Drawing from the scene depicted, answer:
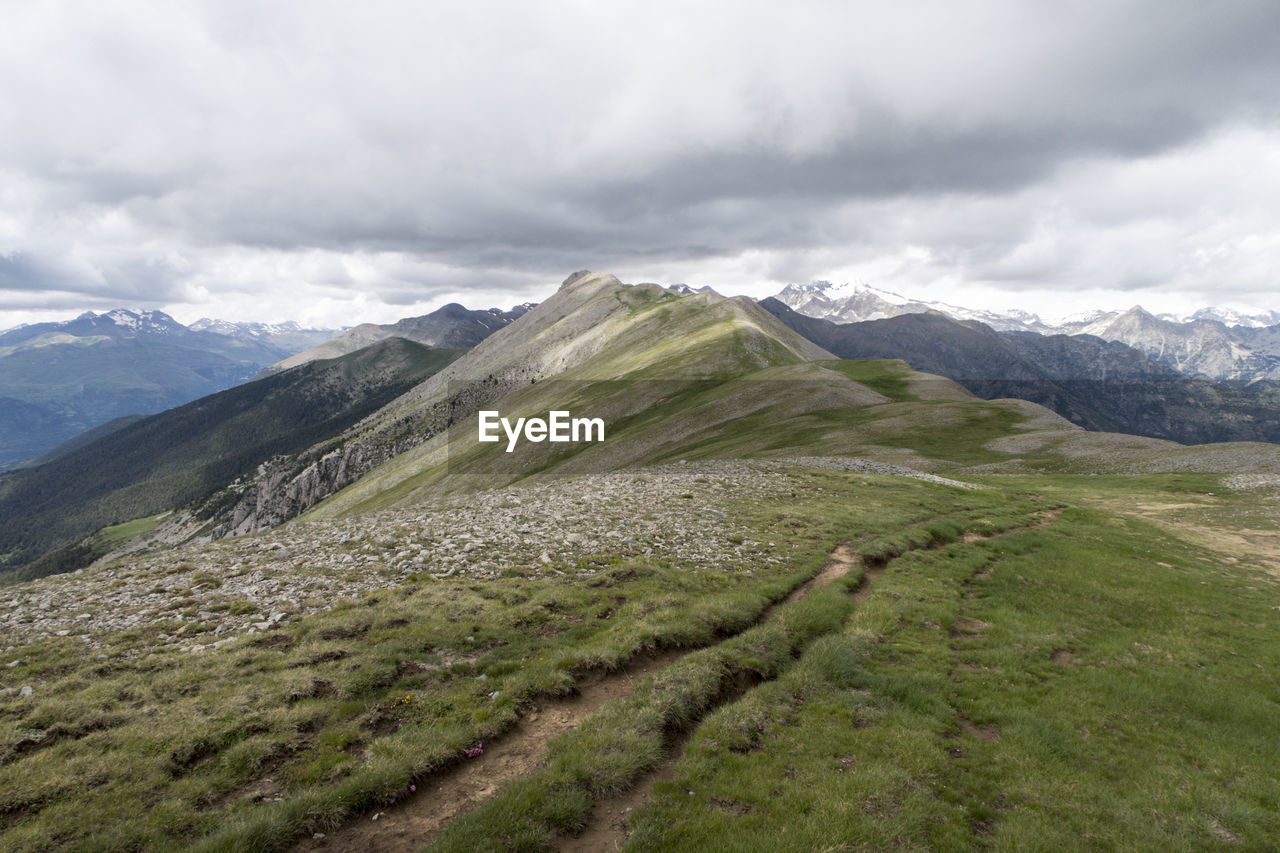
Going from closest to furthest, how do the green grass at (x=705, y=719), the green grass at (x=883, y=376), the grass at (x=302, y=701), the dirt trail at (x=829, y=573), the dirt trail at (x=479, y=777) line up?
1. the grass at (x=302, y=701)
2. the dirt trail at (x=479, y=777)
3. the green grass at (x=705, y=719)
4. the dirt trail at (x=829, y=573)
5. the green grass at (x=883, y=376)

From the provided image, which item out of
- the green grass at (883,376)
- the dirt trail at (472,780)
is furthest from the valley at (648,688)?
the green grass at (883,376)

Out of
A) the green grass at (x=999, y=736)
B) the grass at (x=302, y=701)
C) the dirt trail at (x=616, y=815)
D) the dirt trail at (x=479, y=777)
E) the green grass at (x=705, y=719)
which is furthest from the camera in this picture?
the green grass at (x=999, y=736)

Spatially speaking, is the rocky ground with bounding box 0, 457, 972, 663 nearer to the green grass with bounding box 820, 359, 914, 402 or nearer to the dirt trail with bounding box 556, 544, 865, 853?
the dirt trail with bounding box 556, 544, 865, 853

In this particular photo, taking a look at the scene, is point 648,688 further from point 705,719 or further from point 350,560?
point 350,560

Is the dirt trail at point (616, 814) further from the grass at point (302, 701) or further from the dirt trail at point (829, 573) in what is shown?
the dirt trail at point (829, 573)

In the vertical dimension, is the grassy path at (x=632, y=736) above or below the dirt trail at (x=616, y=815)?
above

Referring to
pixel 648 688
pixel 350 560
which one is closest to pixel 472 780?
pixel 648 688

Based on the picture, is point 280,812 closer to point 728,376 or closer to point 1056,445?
point 1056,445

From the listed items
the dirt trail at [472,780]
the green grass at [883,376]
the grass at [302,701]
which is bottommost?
the dirt trail at [472,780]
